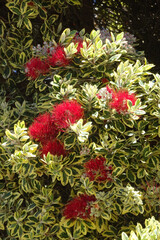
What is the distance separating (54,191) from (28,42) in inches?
40.9

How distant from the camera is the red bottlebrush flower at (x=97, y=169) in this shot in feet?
6.14

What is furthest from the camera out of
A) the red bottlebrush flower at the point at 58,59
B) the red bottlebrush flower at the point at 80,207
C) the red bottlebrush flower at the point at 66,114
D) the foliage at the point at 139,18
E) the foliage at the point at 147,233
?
the foliage at the point at 139,18

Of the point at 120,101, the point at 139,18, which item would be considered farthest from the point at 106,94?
the point at 139,18

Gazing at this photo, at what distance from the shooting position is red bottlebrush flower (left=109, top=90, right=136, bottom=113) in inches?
68.8

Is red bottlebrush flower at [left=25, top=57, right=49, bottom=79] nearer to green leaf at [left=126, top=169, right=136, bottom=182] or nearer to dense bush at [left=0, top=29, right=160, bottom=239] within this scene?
dense bush at [left=0, top=29, right=160, bottom=239]

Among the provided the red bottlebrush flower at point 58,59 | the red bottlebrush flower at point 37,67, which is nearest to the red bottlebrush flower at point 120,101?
the red bottlebrush flower at point 58,59

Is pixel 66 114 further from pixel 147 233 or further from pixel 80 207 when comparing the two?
pixel 147 233

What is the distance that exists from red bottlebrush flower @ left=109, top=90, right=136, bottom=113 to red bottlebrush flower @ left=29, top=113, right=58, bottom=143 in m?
0.32

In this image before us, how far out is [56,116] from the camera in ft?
5.71

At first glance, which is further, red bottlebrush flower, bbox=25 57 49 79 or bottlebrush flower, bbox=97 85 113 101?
red bottlebrush flower, bbox=25 57 49 79

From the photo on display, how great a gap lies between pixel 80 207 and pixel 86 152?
0.95 ft

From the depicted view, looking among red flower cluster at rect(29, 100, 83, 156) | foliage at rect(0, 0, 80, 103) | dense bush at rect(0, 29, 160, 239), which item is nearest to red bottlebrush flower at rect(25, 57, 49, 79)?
dense bush at rect(0, 29, 160, 239)

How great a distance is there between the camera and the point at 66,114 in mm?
1721

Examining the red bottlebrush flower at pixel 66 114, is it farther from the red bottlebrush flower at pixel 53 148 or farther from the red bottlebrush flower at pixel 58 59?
the red bottlebrush flower at pixel 58 59
